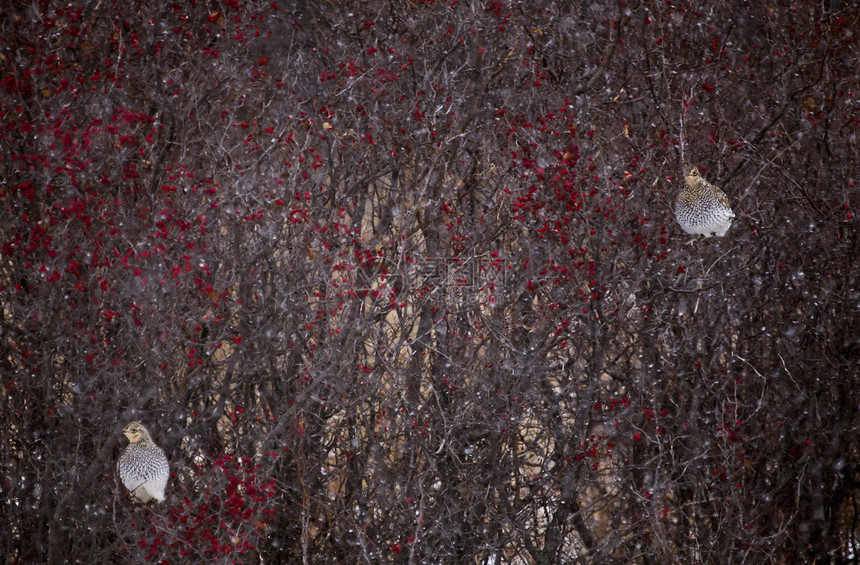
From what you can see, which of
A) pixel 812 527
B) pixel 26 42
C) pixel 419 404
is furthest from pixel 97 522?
pixel 812 527

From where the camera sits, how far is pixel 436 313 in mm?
6465

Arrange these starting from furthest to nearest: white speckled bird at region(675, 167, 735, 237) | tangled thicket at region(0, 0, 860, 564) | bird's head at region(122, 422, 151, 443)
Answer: tangled thicket at region(0, 0, 860, 564), white speckled bird at region(675, 167, 735, 237), bird's head at region(122, 422, 151, 443)

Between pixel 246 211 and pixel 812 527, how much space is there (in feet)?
12.7

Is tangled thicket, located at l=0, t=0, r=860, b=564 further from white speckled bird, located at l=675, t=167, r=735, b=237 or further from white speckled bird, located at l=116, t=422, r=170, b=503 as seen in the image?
white speckled bird, located at l=675, t=167, r=735, b=237

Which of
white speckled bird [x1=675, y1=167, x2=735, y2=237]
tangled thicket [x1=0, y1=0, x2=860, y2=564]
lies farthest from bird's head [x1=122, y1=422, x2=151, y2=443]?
white speckled bird [x1=675, y1=167, x2=735, y2=237]

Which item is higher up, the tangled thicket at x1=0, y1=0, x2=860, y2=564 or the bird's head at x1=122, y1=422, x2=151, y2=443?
the tangled thicket at x1=0, y1=0, x2=860, y2=564

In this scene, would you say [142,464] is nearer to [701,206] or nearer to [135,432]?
[135,432]

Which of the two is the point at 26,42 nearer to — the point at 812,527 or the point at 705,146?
the point at 705,146

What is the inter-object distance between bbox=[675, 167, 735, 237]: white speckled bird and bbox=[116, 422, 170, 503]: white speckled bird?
293 cm

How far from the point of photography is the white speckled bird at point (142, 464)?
5090 mm

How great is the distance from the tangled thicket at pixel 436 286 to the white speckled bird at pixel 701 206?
Answer: 0.55 metres

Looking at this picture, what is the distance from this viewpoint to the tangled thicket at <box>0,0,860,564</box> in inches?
234

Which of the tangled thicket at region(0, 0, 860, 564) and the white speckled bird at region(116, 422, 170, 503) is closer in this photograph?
the white speckled bird at region(116, 422, 170, 503)

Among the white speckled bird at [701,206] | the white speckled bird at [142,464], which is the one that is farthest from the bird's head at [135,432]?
→ the white speckled bird at [701,206]
